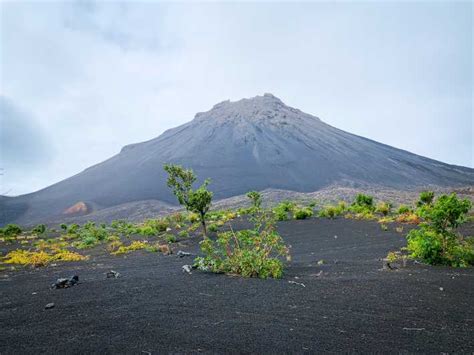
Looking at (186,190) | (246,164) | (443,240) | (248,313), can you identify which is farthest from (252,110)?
(248,313)

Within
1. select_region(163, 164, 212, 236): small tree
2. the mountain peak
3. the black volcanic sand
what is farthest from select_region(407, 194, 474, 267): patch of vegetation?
the mountain peak

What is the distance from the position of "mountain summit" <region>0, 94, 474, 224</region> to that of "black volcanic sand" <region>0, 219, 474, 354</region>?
75.7 metres

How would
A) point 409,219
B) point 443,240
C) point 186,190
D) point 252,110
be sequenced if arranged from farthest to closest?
point 252,110
point 186,190
point 409,219
point 443,240

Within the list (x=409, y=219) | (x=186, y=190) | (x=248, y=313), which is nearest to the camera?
(x=248, y=313)

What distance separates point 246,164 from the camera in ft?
346

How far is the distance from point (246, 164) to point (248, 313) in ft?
327

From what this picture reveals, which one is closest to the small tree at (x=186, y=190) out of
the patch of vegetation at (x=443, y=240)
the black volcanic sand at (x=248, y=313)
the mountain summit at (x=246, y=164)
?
the black volcanic sand at (x=248, y=313)

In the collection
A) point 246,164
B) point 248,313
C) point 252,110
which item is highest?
point 252,110

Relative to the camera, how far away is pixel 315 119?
13888 cm

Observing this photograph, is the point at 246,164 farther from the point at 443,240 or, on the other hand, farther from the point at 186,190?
the point at 443,240

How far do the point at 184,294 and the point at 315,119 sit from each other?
137077 millimetres

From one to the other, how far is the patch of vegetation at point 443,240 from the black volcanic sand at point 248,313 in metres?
0.61

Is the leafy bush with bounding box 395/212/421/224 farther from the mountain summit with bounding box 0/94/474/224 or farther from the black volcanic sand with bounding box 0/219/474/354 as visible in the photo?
the mountain summit with bounding box 0/94/474/224

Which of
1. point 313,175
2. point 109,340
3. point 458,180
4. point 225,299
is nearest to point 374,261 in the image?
point 225,299
